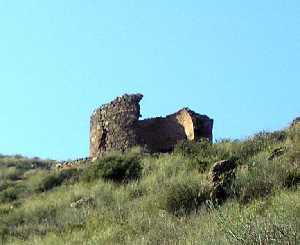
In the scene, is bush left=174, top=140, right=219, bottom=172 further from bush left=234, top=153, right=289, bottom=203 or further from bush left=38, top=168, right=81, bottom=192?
bush left=38, top=168, right=81, bottom=192

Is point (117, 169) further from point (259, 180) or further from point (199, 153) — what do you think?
point (259, 180)

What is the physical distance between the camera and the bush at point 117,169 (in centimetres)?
1977

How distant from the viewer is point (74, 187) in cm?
1997

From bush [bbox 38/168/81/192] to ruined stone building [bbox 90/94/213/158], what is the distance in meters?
2.02

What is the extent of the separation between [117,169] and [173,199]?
22.9 feet

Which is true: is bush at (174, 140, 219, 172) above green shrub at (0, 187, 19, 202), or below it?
above

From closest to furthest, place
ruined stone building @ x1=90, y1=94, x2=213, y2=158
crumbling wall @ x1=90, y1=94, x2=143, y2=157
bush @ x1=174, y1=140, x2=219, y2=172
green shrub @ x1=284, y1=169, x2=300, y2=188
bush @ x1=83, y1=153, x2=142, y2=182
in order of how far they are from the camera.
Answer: green shrub @ x1=284, y1=169, x2=300, y2=188 → bush @ x1=174, y1=140, x2=219, y2=172 → bush @ x1=83, y1=153, x2=142, y2=182 → ruined stone building @ x1=90, y1=94, x2=213, y2=158 → crumbling wall @ x1=90, y1=94, x2=143, y2=157

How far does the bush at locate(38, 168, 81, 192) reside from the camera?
22203 millimetres

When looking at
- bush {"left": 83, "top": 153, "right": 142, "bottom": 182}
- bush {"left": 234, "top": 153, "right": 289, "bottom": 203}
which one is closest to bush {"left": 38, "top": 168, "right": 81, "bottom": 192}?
bush {"left": 83, "top": 153, "right": 142, "bottom": 182}

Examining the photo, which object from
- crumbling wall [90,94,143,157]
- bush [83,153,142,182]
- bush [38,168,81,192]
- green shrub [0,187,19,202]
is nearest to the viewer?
bush [83,153,142,182]

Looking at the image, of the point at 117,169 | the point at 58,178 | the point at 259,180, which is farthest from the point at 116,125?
the point at 259,180

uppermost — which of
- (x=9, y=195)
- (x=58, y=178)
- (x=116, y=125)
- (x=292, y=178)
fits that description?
(x=116, y=125)

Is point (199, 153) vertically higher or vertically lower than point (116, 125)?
lower

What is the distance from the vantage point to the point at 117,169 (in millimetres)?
20281
